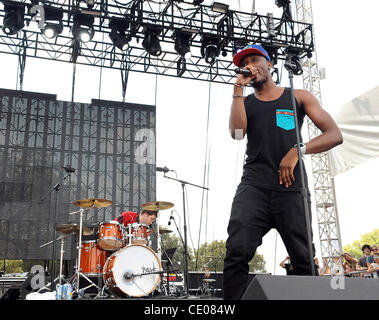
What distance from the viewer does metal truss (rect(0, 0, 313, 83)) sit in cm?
884

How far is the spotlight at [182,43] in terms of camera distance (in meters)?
9.22

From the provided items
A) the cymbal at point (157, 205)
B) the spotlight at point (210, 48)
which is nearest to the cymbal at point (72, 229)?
the cymbal at point (157, 205)

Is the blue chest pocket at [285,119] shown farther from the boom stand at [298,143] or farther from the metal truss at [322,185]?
the metal truss at [322,185]

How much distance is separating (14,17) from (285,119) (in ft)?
25.8

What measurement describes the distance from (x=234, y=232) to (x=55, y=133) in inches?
587

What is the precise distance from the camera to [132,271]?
6051 mm

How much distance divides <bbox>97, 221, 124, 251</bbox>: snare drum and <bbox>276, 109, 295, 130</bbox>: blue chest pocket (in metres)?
4.91

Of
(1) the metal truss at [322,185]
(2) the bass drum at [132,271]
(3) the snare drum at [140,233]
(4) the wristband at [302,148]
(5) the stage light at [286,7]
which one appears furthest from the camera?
→ (1) the metal truss at [322,185]

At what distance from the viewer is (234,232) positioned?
1.82 m

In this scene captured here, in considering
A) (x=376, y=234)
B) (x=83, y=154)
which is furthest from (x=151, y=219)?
(x=376, y=234)

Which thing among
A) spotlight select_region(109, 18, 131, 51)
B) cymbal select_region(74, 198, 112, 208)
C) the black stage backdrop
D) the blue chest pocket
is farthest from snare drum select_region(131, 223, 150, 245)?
the black stage backdrop

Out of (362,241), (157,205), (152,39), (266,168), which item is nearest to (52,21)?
(152,39)

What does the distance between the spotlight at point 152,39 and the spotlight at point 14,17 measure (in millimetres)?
2520
